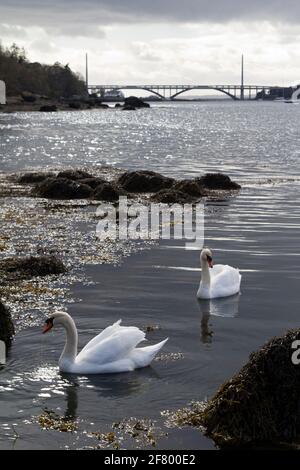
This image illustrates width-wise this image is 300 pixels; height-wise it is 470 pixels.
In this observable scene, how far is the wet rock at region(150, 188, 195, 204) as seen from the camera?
26.0 metres

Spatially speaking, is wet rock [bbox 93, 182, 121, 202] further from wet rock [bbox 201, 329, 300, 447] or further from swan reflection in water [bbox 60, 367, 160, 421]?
wet rock [bbox 201, 329, 300, 447]

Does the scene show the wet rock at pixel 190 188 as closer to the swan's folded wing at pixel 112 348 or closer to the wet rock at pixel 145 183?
the wet rock at pixel 145 183

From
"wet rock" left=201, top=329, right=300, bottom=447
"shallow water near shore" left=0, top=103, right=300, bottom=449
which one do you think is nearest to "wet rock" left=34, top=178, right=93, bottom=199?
"shallow water near shore" left=0, top=103, right=300, bottom=449

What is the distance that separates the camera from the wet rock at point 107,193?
1041 inches

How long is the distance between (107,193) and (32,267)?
11182 mm

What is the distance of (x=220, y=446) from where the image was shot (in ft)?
28.0

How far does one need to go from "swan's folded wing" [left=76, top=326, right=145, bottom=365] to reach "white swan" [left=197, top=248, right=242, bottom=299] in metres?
3.49

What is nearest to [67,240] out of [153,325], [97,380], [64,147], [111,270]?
[111,270]

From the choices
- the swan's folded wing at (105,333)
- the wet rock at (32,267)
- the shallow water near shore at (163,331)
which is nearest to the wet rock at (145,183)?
the shallow water near shore at (163,331)

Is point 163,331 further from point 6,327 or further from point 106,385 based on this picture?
point 6,327

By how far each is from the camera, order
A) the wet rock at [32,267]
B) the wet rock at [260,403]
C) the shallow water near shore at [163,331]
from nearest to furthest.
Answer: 1. the wet rock at [260,403]
2. the shallow water near shore at [163,331]
3. the wet rock at [32,267]

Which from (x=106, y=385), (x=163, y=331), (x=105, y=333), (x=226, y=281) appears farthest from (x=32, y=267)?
(x=106, y=385)

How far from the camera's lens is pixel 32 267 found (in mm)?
15625

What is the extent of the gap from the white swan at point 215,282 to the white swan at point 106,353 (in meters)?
3.37
